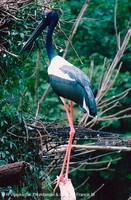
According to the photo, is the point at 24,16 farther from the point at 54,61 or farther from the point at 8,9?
the point at 54,61

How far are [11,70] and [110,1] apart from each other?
4.94 metres

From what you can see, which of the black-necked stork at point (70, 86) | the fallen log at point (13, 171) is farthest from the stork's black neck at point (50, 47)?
the fallen log at point (13, 171)

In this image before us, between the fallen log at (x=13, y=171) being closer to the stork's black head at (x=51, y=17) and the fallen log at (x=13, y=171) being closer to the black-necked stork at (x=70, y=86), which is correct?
the black-necked stork at (x=70, y=86)

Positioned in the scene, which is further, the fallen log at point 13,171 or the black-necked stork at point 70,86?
the black-necked stork at point 70,86

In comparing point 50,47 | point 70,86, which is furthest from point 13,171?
point 50,47

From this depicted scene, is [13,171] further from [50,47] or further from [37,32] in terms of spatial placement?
[37,32]

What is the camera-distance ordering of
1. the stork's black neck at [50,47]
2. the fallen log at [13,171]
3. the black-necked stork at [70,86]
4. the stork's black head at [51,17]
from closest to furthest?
the fallen log at [13,171] → the black-necked stork at [70,86] → the stork's black neck at [50,47] → the stork's black head at [51,17]

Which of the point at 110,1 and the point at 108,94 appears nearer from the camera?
the point at 108,94

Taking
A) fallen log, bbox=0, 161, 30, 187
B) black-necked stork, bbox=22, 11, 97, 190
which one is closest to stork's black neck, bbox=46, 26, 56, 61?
black-necked stork, bbox=22, 11, 97, 190

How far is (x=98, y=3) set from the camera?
1136cm

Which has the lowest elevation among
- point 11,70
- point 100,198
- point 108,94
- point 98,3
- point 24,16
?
point 100,198

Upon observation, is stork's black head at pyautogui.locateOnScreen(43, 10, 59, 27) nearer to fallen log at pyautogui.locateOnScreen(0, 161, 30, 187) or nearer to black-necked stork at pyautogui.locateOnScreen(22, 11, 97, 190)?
black-necked stork at pyautogui.locateOnScreen(22, 11, 97, 190)

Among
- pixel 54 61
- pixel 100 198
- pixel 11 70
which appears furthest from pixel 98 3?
pixel 54 61

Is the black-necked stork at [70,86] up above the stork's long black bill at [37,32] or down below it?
below
